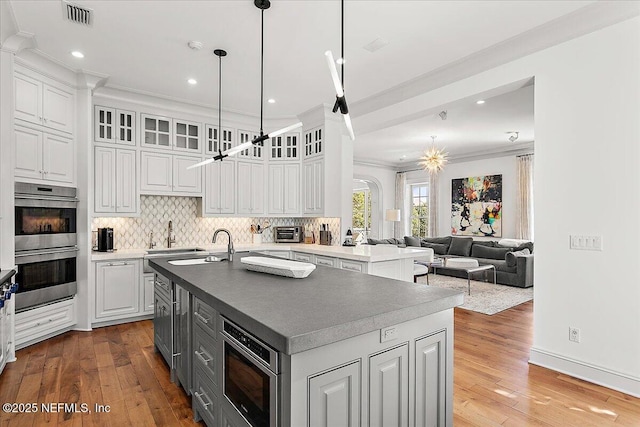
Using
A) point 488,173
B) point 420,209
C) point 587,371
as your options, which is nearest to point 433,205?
point 420,209

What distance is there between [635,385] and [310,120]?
4569 millimetres

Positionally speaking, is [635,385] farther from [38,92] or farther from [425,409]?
[38,92]

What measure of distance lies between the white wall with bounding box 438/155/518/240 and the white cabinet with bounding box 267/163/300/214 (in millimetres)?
5477

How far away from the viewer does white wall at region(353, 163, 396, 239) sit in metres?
10.5

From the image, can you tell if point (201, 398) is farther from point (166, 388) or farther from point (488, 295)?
point (488, 295)

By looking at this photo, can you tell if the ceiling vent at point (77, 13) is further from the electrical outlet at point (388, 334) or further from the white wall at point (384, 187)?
the white wall at point (384, 187)

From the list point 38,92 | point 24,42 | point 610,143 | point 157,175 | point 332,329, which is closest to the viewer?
point 332,329

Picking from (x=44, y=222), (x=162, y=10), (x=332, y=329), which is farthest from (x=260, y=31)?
(x=44, y=222)

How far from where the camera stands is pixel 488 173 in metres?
8.83

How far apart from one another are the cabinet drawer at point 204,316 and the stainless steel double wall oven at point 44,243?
7.74ft

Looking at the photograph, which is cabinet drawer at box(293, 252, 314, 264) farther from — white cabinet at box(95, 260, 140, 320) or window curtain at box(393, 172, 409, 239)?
window curtain at box(393, 172, 409, 239)

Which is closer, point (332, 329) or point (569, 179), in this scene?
point (332, 329)

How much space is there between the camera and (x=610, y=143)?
8.79 feet

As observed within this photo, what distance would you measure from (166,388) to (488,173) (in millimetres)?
8456
